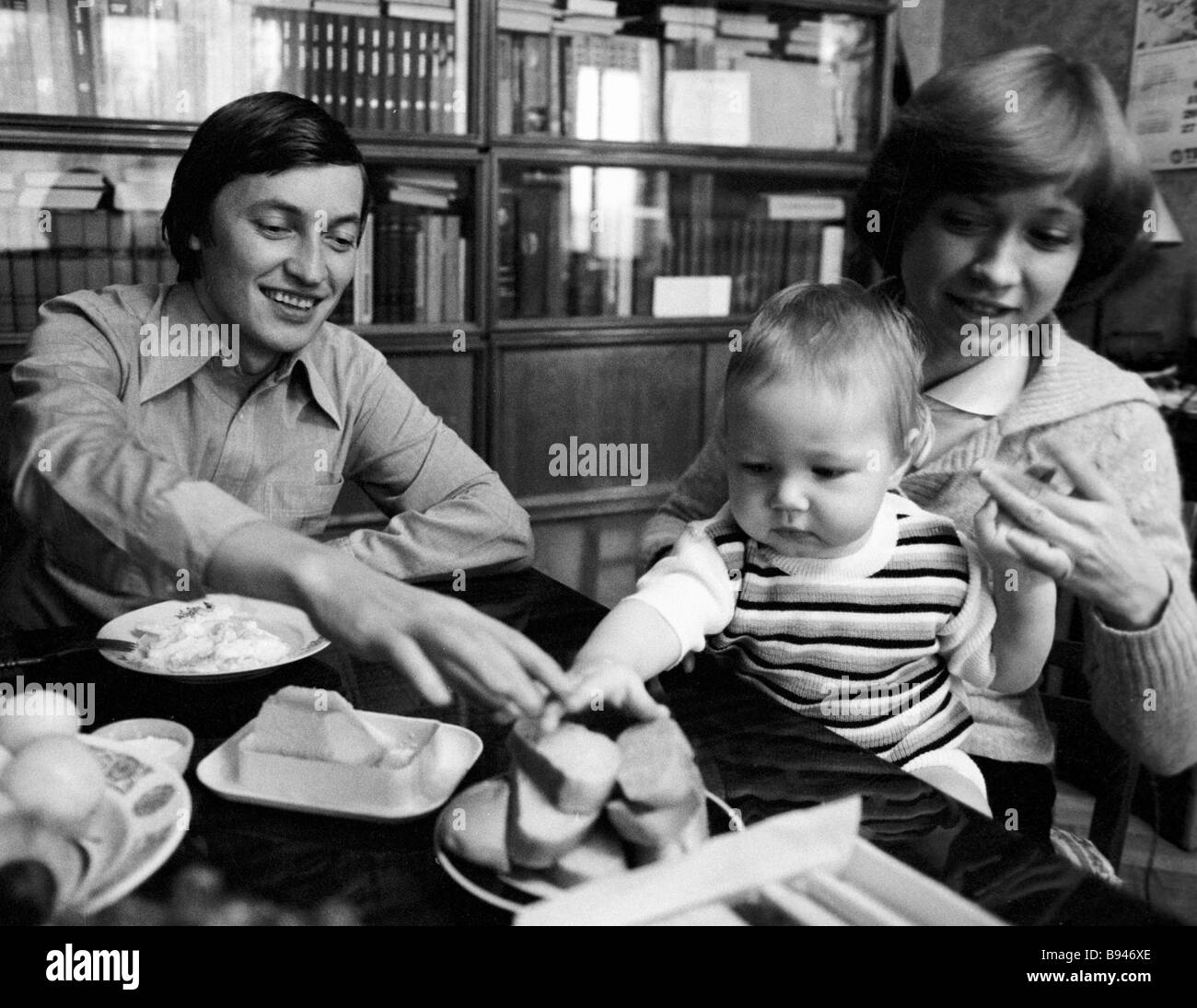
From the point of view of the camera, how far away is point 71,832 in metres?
0.58

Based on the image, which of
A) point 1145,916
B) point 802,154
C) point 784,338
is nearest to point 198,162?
point 784,338

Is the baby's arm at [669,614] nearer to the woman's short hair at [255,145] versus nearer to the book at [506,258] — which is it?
the woman's short hair at [255,145]

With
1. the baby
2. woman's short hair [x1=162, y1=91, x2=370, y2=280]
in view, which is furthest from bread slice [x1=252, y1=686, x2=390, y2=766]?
woman's short hair [x1=162, y1=91, x2=370, y2=280]

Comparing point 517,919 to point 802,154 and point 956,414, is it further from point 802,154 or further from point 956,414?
point 802,154

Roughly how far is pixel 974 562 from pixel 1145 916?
45 cm

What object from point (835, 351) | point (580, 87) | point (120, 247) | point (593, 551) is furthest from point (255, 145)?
point (593, 551)

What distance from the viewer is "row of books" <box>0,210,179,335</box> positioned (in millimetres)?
2271

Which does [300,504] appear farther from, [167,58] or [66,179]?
[167,58]

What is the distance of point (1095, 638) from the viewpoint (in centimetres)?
101

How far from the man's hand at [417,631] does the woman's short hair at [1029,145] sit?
78 centimetres

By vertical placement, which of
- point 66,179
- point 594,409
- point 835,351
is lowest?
point 594,409

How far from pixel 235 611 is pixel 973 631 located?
0.75m

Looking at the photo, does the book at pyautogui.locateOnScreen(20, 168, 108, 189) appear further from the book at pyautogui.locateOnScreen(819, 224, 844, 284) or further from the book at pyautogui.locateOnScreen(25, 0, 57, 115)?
the book at pyautogui.locateOnScreen(819, 224, 844, 284)

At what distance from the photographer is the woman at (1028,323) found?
41.3 inches
